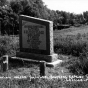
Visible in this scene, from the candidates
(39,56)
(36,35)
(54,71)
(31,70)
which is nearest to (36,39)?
(36,35)

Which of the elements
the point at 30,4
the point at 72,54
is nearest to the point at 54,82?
the point at 72,54

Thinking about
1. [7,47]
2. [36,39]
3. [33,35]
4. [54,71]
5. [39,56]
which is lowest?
[54,71]

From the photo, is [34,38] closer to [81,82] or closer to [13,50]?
[13,50]

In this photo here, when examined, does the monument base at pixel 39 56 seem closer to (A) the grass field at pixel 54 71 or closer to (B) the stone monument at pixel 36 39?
(B) the stone monument at pixel 36 39

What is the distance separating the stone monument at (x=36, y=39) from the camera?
24.6 feet

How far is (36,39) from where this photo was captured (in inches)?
311

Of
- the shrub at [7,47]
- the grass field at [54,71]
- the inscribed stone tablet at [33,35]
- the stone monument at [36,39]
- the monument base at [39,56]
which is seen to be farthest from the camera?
the shrub at [7,47]

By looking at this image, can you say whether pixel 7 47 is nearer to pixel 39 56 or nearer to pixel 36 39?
pixel 36 39

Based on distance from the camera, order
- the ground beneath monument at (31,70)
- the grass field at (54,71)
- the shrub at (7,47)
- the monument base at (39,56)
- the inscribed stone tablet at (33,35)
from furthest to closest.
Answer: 1. the shrub at (7,47)
2. the inscribed stone tablet at (33,35)
3. the monument base at (39,56)
4. the ground beneath monument at (31,70)
5. the grass field at (54,71)

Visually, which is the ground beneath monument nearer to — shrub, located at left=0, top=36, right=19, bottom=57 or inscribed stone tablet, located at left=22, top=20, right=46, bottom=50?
inscribed stone tablet, located at left=22, top=20, right=46, bottom=50

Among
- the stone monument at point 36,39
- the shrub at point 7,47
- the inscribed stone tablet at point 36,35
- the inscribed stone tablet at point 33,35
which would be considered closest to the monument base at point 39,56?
the stone monument at point 36,39

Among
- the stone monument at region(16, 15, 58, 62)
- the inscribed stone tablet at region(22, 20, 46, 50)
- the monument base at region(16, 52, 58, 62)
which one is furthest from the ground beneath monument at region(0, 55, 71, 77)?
the inscribed stone tablet at region(22, 20, 46, 50)

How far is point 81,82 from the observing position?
4684 mm

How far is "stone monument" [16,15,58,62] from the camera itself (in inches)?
296
